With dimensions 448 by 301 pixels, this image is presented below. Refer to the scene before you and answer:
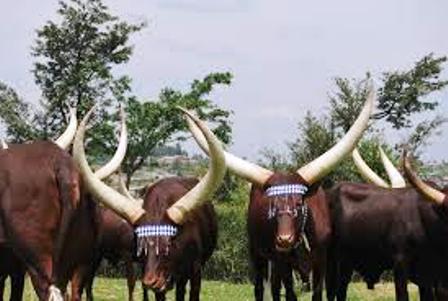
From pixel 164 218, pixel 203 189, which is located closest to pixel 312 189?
pixel 203 189

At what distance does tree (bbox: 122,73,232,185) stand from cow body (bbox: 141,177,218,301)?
2586 centimetres

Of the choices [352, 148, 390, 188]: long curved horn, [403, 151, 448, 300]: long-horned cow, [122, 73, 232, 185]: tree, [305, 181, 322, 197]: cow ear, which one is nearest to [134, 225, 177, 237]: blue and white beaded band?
[305, 181, 322, 197]: cow ear

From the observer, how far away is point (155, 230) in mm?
9453

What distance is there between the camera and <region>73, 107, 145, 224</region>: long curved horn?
9242 mm

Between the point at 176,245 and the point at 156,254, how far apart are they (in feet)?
1.76

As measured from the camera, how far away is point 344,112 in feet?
130

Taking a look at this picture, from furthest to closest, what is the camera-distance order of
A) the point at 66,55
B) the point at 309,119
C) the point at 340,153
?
the point at 66,55 < the point at 309,119 < the point at 340,153

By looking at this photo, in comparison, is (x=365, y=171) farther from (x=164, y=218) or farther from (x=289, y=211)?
(x=164, y=218)

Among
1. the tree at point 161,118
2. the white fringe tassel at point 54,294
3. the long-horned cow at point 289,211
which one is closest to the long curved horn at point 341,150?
the long-horned cow at point 289,211

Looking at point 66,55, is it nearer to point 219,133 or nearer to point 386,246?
point 219,133

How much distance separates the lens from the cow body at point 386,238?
10914 millimetres

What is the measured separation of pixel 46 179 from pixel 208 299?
10938 mm

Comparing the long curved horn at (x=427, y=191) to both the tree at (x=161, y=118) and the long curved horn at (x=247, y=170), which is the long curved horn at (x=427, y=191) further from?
the tree at (x=161, y=118)

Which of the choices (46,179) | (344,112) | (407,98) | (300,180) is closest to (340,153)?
(300,180)
